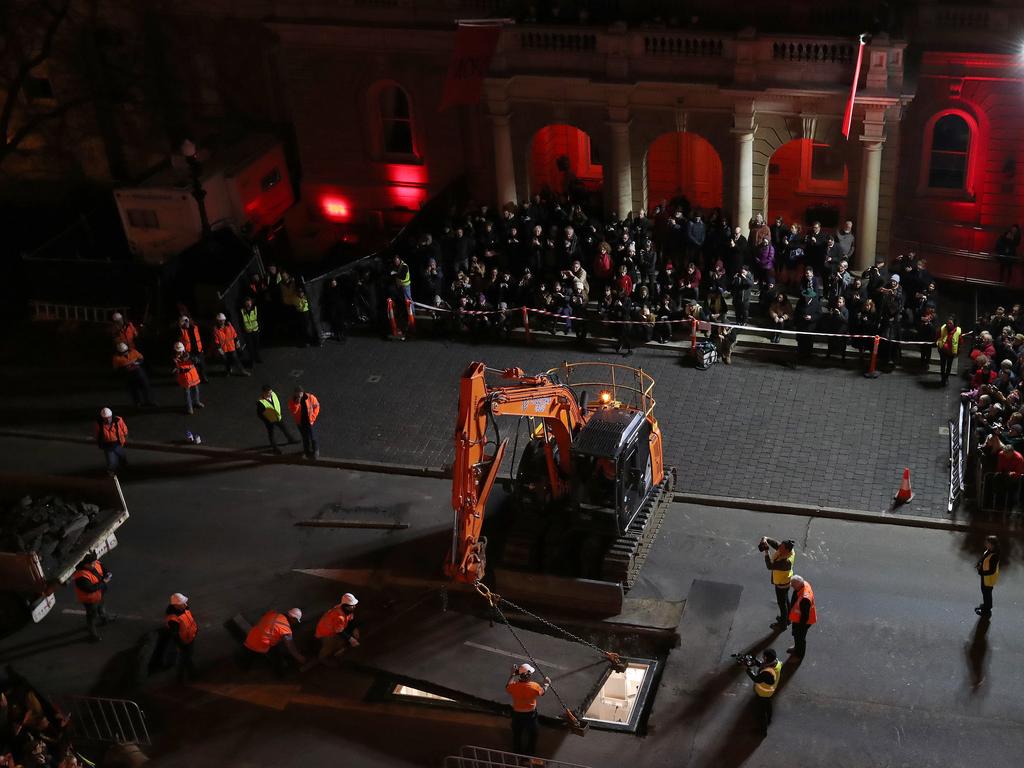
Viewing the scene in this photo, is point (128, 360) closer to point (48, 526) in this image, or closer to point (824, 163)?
point (48, 526)

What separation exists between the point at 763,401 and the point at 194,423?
1190cm

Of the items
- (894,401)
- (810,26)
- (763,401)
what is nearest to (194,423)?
(763,401)

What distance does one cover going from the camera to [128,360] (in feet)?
89.8

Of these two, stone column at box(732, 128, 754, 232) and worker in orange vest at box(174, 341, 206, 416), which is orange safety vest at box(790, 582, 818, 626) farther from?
worker in orange vest at box(174, 341, 206, 416)

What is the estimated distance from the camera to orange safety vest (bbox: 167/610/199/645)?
19672 millimetres

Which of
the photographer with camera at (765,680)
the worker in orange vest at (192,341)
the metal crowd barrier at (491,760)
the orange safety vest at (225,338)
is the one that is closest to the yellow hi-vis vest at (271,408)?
the worker in orange vest at (192,341)

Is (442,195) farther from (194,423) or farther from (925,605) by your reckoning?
(925,605)

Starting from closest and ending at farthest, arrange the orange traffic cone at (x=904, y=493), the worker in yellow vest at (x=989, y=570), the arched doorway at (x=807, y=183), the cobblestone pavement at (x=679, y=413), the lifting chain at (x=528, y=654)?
the lifting chain at (x=528, y=654)
the worker in yellow vest at (x=989, y=570)
the orange traffic cone at (x=904, y=493)
the cobblestone pavement at (x=679, y=413)
the arched doorway at (x=807, y=183)

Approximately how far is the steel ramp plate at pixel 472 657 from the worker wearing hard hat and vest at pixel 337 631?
0.27m

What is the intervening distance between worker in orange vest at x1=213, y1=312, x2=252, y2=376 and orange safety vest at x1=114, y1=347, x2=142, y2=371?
1795 mm

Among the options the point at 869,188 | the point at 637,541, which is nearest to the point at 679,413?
the point at 637,541

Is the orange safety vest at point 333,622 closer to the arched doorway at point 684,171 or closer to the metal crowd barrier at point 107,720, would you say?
the metal crowd barrier at point 107,720

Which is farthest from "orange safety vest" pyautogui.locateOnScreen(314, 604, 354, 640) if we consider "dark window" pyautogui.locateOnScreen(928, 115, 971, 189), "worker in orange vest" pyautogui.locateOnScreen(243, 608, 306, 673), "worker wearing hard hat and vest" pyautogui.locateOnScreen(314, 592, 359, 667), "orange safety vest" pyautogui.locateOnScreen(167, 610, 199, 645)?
"dark window" pyautogui.locateOnScreen(928, 115, 971, 189)

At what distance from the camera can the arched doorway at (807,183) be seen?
3219 cm
